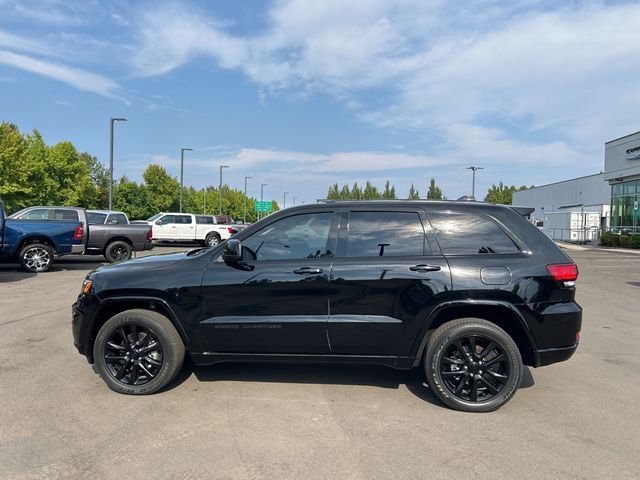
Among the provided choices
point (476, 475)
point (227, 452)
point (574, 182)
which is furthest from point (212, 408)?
point (574, 182)

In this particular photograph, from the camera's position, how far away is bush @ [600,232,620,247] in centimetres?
3294

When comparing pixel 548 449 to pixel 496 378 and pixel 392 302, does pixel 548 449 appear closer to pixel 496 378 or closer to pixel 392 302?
pixel 496 378

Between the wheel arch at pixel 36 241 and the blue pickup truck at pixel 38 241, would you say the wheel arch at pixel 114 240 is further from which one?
the wheel arch at pixel 36 241

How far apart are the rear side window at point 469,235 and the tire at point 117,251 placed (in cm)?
1347

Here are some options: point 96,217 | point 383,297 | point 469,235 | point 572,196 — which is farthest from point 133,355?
point 572,196

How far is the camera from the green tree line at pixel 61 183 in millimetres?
39812

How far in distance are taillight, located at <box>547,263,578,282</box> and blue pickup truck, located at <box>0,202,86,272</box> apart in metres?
12.8

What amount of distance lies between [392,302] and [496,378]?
3.60ft

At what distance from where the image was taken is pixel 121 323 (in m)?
4.36

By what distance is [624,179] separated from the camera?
35031mm

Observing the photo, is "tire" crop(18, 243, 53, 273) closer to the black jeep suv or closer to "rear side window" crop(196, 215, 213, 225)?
the black jeep suv

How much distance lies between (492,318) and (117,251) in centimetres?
1403

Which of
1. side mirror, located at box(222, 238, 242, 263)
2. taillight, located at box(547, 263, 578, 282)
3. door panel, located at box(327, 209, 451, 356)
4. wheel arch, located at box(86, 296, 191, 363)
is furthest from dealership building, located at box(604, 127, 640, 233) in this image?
wheel arch, located at box(86, 296, 191, 363)

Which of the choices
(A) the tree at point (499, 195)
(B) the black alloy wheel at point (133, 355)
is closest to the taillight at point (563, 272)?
(B) the black alloy wheel at point (133, 355)
